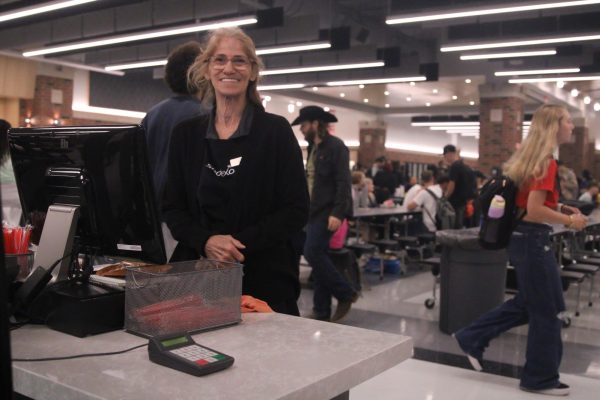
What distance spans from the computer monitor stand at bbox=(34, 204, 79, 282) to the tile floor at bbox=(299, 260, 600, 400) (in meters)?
1.98

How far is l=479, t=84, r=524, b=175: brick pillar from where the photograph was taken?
13.3m

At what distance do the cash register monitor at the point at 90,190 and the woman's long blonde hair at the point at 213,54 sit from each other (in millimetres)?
524

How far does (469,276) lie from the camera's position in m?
4.21

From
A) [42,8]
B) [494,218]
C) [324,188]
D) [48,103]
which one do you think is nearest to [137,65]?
[48,103]

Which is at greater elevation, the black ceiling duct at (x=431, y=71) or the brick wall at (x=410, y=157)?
the black ceiling duct at (x=431, y=71)

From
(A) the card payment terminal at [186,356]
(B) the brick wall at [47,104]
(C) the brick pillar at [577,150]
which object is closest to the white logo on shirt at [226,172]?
(A) the card payment terminal at [186,356]

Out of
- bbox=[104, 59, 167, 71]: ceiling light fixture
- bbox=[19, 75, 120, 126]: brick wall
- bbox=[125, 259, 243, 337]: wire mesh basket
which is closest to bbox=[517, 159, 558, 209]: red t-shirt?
bbox=[125, 259, 243, 337]: wire mesh basket

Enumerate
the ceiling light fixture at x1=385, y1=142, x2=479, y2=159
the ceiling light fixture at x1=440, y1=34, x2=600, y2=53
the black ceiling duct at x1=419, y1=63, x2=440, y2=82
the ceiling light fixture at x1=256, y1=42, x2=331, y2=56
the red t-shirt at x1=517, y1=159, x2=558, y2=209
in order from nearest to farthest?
1. the red t-shirt at x1=517, y1=159, x2=558, y2=209
2. the ceiling light fixture at x1=440, y1=34, x2=600, y2=53
3. the ceiling light fixture at x1=256, y1=42, x2=331, y2=56
4. the black ceiling duct at x1=419, y1=63, x2=440, y2=82
5. the ceiling light fixture at x1=385, y1=142, x2=479, y2=159

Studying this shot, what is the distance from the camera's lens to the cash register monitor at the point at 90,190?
4.61 feet

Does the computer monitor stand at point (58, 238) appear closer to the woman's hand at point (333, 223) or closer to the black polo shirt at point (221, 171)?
the black polo shirt at point (221, 171)

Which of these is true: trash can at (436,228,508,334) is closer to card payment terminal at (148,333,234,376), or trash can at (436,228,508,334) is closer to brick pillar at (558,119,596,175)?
card payment terminal at (148,333,234,376)

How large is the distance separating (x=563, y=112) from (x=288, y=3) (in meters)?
6.16

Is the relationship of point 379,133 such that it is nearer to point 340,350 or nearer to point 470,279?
point 470,279

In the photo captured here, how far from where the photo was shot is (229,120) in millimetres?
1867
